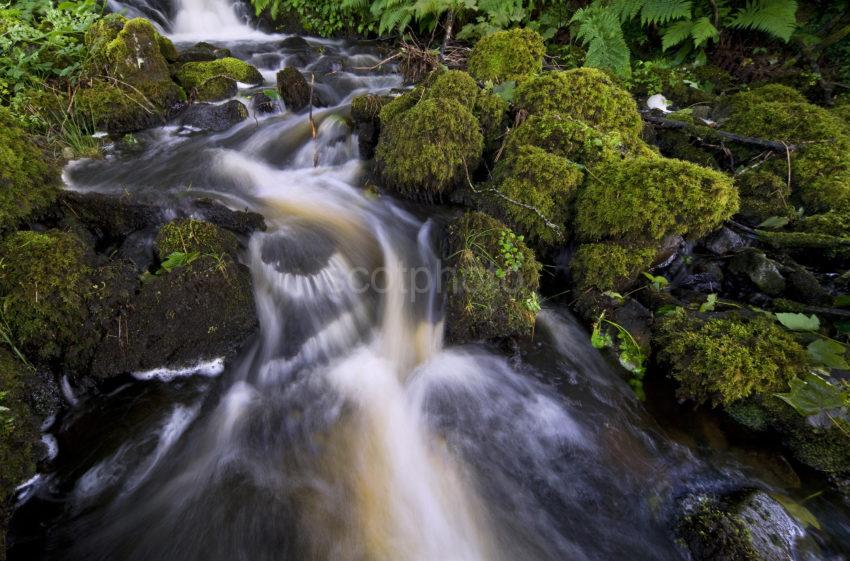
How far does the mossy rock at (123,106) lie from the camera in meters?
5.07

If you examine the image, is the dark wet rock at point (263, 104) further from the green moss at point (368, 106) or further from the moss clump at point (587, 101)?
the moss clump at point (587, 101)

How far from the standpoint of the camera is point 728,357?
281 cm

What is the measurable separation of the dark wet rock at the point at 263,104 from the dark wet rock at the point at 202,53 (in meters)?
1.53

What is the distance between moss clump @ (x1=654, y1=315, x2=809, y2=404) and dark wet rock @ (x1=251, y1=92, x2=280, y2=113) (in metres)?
5.88

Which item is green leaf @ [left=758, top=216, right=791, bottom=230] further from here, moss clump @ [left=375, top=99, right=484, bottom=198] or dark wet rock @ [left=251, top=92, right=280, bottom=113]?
dark wet rock @ [left=251, top=92, right=280, bottom=113]

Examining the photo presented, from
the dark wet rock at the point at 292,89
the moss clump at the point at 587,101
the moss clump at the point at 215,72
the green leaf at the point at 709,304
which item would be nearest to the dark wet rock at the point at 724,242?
the green leaf at the point at 709,304

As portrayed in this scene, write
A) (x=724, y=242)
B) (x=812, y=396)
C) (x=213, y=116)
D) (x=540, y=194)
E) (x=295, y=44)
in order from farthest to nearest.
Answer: (x=295, y=44) < (x=213, y=116) < (x=724, y=242) < (x=540, y=194) < (x=812, y=396)

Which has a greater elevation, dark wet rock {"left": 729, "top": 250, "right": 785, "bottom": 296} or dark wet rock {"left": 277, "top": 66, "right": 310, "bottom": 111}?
dark wet rock {"left": 277, "top": 66, "right": 310, "bottom": 111}

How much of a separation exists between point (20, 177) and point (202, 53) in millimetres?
4894

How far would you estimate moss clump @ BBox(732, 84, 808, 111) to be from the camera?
5121mm

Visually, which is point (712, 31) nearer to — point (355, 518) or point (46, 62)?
point (355, 518)

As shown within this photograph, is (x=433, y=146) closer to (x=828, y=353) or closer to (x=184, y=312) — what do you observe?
(x=184, y=312)

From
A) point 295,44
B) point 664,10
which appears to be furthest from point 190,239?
point 664,10

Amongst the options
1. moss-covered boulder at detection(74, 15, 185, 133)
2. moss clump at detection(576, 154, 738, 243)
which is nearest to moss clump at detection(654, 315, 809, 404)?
moss clump at detection(576, 154, 738, 243)
